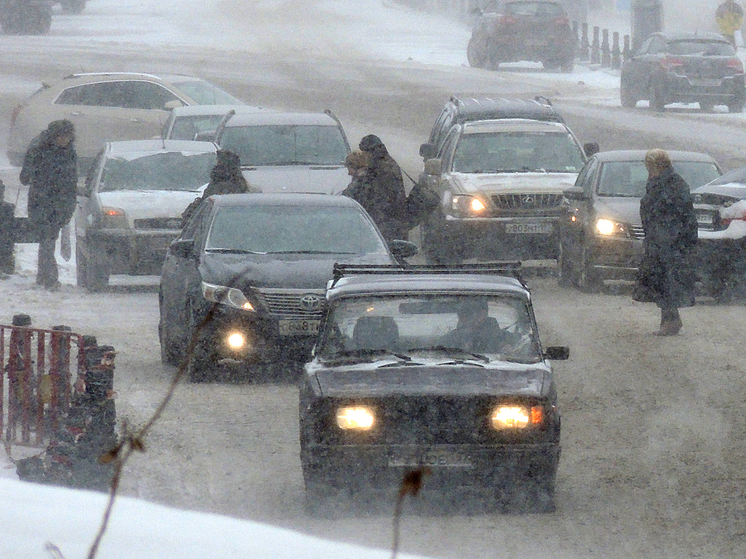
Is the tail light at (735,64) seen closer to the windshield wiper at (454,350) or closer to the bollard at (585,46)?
the bollard at (585,46)

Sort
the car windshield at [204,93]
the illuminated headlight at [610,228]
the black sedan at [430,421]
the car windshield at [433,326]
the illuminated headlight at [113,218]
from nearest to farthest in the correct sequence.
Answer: the black sedan at [430,421], the car windshield at [433,326], the illuminated headlight at [610,228], the illuminated headlight at [113,218], the car windshield at [204,93]

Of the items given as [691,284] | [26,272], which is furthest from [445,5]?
[691,284]

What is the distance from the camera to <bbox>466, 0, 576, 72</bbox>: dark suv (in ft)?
129

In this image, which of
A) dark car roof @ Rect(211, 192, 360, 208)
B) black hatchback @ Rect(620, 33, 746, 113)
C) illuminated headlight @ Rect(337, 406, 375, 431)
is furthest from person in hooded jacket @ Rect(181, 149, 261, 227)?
black hatchback @ Rect(620, 33, 746, 113)

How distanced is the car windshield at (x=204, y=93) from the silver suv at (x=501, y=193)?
361 inches

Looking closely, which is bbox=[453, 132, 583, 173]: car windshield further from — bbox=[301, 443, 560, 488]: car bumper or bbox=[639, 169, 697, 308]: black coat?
bbox=[301, 443, 560, 488]: car bumper

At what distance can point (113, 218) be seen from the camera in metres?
16.4

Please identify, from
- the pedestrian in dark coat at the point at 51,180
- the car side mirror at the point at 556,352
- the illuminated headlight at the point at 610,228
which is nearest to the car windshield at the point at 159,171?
the pedestrian in dark coat at the point at 51,180

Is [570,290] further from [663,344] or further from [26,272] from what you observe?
[26,272]

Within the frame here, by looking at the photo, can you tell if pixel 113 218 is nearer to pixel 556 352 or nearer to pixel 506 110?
pixel 506 110

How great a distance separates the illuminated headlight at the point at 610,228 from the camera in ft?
51.0

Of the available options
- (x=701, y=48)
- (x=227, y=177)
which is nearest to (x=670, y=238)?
(x=227, y=177)

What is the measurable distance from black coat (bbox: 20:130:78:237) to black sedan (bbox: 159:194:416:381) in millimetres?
3646

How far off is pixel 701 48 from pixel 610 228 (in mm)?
16786
